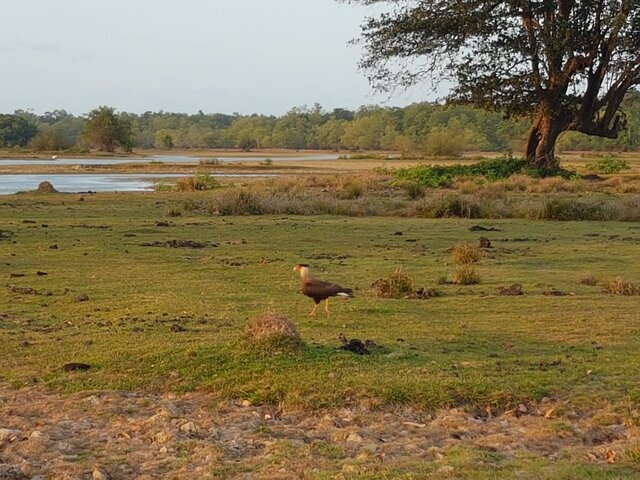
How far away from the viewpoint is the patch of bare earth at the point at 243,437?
5613 millimetres

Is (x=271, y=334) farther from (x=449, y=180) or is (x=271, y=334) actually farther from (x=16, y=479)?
(x=449, y=180)

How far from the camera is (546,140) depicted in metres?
41.3

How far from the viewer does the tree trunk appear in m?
40.8

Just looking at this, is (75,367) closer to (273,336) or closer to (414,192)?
(273,336)

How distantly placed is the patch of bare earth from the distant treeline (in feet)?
283

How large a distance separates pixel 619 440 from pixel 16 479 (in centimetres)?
421

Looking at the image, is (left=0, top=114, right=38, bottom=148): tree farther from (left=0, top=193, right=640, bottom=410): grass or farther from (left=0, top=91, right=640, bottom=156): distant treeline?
(left=0, top=193, right=640, bottom=410): grass

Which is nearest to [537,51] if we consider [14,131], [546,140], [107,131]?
[546,140]

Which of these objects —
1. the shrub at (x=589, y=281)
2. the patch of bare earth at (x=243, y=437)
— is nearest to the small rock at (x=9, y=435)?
the patch of bare earth at (x=243, y=437)

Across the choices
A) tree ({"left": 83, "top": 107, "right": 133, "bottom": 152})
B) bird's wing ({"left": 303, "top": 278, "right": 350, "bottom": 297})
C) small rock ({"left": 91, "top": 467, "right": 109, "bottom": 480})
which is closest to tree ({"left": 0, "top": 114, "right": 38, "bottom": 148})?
tree ({"left": 83, "top": 107, "right": 133, "bottom": 152})

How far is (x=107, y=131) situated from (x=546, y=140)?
7402 centimetres

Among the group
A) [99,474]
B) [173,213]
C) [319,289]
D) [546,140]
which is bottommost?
[173,213]

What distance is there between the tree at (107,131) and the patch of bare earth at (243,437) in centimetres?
9805

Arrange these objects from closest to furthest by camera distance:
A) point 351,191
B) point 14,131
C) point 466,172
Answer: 1. point 351,191
2. point 466,172
3. point 14,131
